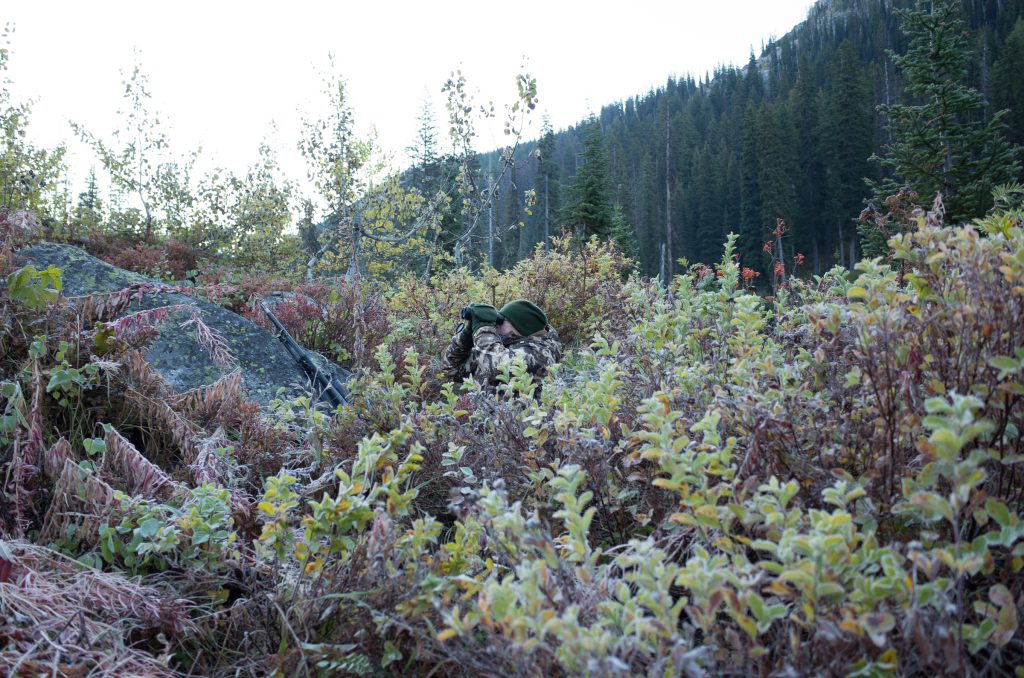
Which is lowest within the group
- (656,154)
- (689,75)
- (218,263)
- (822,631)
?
(822,631)

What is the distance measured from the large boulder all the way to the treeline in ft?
130

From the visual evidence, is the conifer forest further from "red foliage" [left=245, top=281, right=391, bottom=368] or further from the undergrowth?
"red foliage" [left=245, top=281, right=391, bottom=368]

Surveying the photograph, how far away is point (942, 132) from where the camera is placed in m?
21.7

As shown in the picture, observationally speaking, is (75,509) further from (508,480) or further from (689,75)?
(689,75)

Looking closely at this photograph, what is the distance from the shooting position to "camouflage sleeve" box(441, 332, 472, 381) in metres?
5.54

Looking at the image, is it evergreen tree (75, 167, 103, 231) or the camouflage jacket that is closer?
the camouflage jacket

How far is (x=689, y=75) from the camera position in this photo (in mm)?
131375

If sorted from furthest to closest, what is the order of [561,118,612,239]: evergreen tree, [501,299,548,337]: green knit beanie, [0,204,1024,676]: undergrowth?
1. [561,118,612,239]: evergreen tree
2. [501,299,548,337]: green knit beanie
3. [0,204,1024,676]: undergrowth

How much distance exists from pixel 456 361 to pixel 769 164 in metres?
63.0

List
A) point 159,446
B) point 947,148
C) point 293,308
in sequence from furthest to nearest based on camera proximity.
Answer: point 947,148
point 293,308
point 159,446

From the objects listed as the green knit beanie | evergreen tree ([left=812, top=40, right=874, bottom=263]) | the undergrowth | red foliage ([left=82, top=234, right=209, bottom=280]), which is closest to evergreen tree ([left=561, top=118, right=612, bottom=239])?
evergreen tree ([left=812, top=40, right=874, bottom=263])

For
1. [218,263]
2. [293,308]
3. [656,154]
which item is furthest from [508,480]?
[656,154]

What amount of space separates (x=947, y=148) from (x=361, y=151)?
22076 mm

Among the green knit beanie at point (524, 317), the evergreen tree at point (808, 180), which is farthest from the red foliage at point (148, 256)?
the evergreen tree at point (808, 180)
